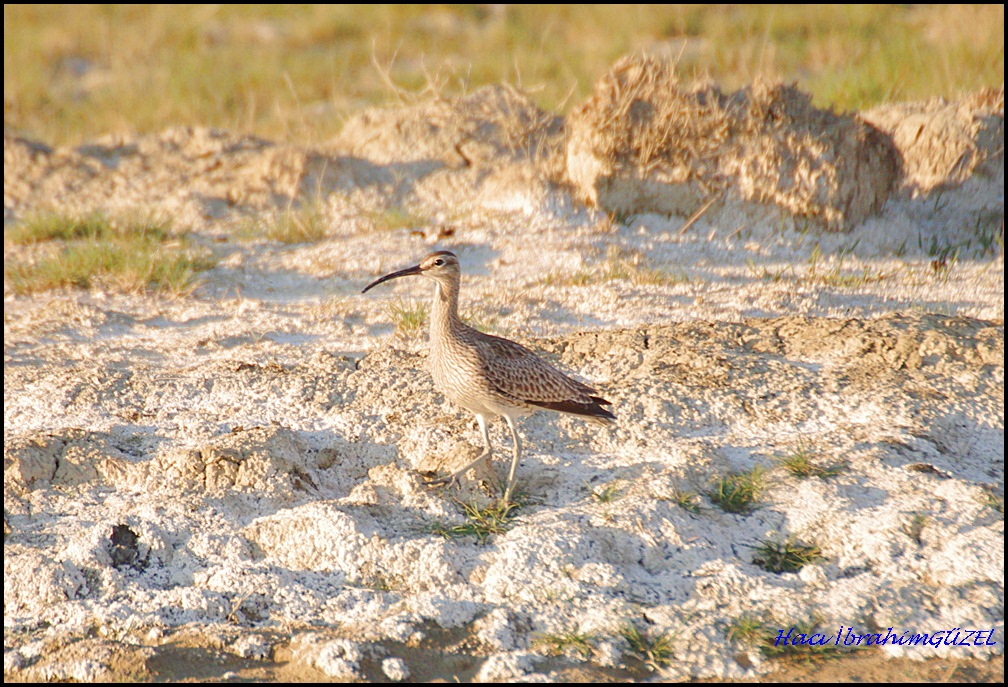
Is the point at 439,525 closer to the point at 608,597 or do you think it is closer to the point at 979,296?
the point at 608,597

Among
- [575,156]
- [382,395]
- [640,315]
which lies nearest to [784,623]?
[382,395]

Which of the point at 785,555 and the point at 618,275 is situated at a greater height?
the point at 618,275

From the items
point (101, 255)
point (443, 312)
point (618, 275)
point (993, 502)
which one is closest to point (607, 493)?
point (443, 312)

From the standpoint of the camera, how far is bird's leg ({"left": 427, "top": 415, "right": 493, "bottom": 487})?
4.36 metres

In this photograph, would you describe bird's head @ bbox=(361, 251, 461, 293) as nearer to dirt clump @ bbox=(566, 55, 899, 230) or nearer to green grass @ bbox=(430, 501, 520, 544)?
green grass @ bbox=(430, 501, 520, 544)

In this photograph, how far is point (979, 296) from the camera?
20.8 ft

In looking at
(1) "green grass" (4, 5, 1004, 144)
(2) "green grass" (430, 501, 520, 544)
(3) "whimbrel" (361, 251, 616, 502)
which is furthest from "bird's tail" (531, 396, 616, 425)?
(1) "green grass" (4, 5, 1004, 144)

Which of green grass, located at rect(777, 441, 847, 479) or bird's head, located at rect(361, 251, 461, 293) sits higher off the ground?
bird's head, located at rect(361, 251, 461, 293)

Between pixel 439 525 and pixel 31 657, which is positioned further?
pixel 439 525

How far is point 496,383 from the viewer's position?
4.36 m

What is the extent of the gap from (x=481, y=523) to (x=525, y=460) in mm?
560

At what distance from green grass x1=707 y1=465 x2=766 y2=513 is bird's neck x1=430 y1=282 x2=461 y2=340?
55.3 inches

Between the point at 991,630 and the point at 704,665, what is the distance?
1.11 meters

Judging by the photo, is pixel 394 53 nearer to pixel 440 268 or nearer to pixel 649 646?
pixel 440 268
